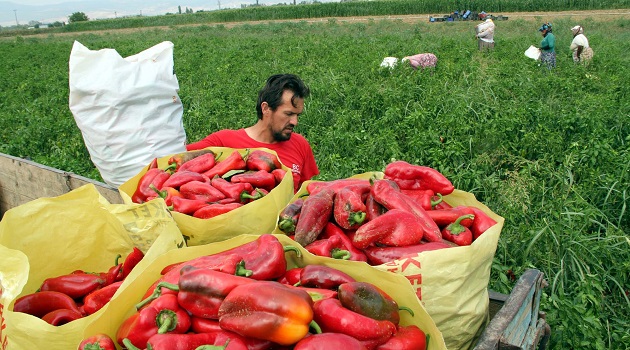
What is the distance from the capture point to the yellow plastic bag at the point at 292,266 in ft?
7.08

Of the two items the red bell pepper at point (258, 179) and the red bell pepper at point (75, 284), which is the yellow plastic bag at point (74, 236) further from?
the red bell pepper at point (258, 179)

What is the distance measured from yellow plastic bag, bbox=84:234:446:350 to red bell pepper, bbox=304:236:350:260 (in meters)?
0.11

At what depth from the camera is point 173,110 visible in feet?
15.7

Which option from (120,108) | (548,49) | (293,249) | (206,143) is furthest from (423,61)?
(293,249)

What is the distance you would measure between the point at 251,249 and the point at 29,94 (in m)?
14.1

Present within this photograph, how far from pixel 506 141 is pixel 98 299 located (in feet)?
17.1

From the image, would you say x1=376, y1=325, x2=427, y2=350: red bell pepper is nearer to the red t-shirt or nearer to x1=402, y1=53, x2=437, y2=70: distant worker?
the red t-shirt

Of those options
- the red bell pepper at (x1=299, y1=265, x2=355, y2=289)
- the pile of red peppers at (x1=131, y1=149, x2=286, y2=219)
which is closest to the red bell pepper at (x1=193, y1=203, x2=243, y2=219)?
the pile of red peppers at (x1=131, y1=149, x2=286, y2=219)

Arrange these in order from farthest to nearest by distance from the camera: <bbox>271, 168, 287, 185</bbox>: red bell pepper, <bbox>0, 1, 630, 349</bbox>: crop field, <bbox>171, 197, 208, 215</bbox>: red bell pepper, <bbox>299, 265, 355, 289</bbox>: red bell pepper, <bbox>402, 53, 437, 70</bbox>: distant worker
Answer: <bbox>402, 53, 437, 70</bbox>: distant worker
<bbox>0, 1, 630, 349</bbox>: crop field
<bbox>271, 168, 287, 185</bbox>: red bell pepper
<bbox>171, 197, 208, 215</bbox>: red bell pepper
<bbox>299, 265, 355, 289</bbox>: red bell pepper

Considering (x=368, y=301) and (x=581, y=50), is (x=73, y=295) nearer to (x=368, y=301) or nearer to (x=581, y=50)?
(x=368, y=301)

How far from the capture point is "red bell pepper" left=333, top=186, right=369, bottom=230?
9.14ft

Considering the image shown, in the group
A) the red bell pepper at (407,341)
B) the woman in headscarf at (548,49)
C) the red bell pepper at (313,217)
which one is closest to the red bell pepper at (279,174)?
the red bell pepper at (313,217)

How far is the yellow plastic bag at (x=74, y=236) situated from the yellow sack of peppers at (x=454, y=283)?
1.30 meters

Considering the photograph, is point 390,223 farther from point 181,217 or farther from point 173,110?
point 173,110
